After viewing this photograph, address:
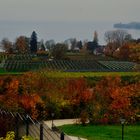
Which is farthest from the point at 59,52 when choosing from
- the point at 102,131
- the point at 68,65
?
the point at 102,131

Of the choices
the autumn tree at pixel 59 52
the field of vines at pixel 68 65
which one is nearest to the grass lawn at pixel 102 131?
the field of vines at pixel 68 65

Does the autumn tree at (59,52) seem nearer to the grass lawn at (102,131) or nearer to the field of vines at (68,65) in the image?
the field of vines at (68,65)

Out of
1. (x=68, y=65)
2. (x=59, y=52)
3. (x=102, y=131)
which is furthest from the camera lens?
(x=59, y=52)

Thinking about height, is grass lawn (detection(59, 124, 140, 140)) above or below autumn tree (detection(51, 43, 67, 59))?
below

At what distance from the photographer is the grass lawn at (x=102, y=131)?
34.2 metres

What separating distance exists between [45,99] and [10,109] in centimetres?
546

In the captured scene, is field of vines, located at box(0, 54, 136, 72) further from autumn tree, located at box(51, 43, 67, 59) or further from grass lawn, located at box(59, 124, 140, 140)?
grass lawn, located at box(59, 124, 140, 140)

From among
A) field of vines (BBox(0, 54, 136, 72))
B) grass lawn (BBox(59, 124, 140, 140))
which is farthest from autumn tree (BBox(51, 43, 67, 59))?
grass lawn (BBox(59, 124, 140, 140))

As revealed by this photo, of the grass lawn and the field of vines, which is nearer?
the grass lawn

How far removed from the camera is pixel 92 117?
4116 cm

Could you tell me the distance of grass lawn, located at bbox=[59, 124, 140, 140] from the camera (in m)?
34.2

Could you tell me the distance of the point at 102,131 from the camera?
120 feet

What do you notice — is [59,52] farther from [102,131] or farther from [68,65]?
[102,131]

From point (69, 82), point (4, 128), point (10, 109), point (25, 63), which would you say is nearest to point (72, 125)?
point (10, 109)
